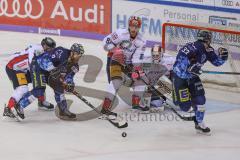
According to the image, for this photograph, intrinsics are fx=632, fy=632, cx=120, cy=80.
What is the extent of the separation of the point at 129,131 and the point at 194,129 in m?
0.73

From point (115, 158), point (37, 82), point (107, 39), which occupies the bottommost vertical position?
point (115, 158)

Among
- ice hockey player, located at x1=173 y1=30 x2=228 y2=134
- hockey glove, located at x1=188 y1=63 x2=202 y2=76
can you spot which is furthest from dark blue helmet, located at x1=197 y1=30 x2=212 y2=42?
hockey glove, located at x1=188 y1=63 x2=202 y2=76

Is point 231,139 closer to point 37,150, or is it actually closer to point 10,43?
point 37,150

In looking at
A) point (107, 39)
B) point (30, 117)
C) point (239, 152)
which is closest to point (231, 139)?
point (239, 152)

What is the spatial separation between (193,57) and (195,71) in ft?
0.51

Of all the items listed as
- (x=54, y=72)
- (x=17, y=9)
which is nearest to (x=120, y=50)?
(x=54, y=72)

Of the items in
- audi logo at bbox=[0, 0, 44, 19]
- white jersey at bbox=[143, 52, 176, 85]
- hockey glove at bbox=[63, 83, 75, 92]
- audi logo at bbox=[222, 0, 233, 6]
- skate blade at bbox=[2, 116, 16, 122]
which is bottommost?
skate blade at bbox=[2, 116, 16, 122]

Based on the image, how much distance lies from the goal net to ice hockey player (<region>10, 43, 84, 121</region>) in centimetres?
236

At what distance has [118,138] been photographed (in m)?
6.77

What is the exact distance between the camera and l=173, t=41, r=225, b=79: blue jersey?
22.1 ft

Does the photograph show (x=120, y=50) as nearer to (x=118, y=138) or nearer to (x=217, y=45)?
(x=118, y=138)

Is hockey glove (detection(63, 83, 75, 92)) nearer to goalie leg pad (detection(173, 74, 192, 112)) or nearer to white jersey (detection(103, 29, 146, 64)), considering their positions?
white jersey (detection(103, 29, 146, 64))

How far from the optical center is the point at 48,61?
23.6 ft

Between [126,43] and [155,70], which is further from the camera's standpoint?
[155,70]
